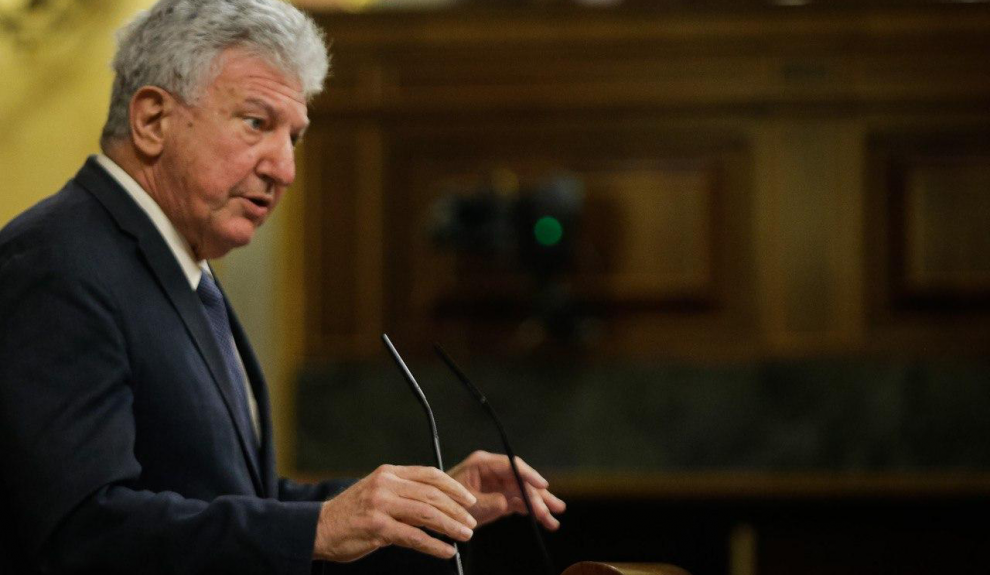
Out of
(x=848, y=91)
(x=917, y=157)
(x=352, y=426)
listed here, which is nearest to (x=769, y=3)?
(x=848, y=91)

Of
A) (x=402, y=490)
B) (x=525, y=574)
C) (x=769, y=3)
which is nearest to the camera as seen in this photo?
(x=402, y=490)

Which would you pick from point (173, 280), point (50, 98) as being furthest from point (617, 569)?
point (50, 98)

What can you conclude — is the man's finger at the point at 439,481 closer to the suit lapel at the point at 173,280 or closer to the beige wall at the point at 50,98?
the suit lapel at the point at 173,280

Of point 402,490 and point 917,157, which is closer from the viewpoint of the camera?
point 402,490

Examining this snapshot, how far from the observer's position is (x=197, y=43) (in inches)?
65.9

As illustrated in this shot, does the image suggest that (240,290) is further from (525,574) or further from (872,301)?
(872,301)

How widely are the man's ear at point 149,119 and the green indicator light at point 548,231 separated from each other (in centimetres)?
273

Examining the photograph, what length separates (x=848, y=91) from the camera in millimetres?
4402

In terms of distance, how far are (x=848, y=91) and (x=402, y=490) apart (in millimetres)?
3317

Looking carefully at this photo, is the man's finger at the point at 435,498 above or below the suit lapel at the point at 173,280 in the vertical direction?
below

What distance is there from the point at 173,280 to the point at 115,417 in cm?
23

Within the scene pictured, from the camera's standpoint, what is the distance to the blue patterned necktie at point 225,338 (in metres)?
1.72

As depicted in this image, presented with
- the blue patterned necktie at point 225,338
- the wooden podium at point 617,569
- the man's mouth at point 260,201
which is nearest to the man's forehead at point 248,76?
the man's mouth at point 260,201

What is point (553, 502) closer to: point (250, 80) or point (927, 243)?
point (250, 80)
